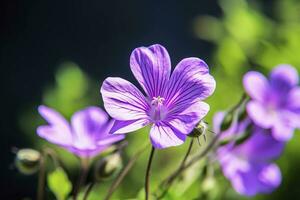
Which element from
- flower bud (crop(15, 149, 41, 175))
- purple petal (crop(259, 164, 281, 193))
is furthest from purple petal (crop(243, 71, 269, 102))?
flower bud (crop(15, 149, 41, 175))

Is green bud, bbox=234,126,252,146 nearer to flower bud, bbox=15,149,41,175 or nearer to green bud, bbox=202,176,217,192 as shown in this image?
green bud, bbox=202,176,217,192

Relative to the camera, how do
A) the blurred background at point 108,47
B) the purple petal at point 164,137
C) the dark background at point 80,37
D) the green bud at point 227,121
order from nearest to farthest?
the purple petal at point 164,137 < the green bud at point 227,121 < the blurred background at point 108,47 < the dark background at point 80,37

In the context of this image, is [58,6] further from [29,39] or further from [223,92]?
[223,92]

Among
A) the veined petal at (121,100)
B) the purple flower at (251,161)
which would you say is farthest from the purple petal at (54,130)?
the purple flower at (251,161)

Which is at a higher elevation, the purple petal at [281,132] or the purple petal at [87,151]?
the purple petal at [87,151]

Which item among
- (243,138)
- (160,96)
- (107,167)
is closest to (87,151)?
(107,167)

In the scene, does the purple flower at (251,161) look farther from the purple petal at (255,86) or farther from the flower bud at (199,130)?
the flower bud at (199,130)
